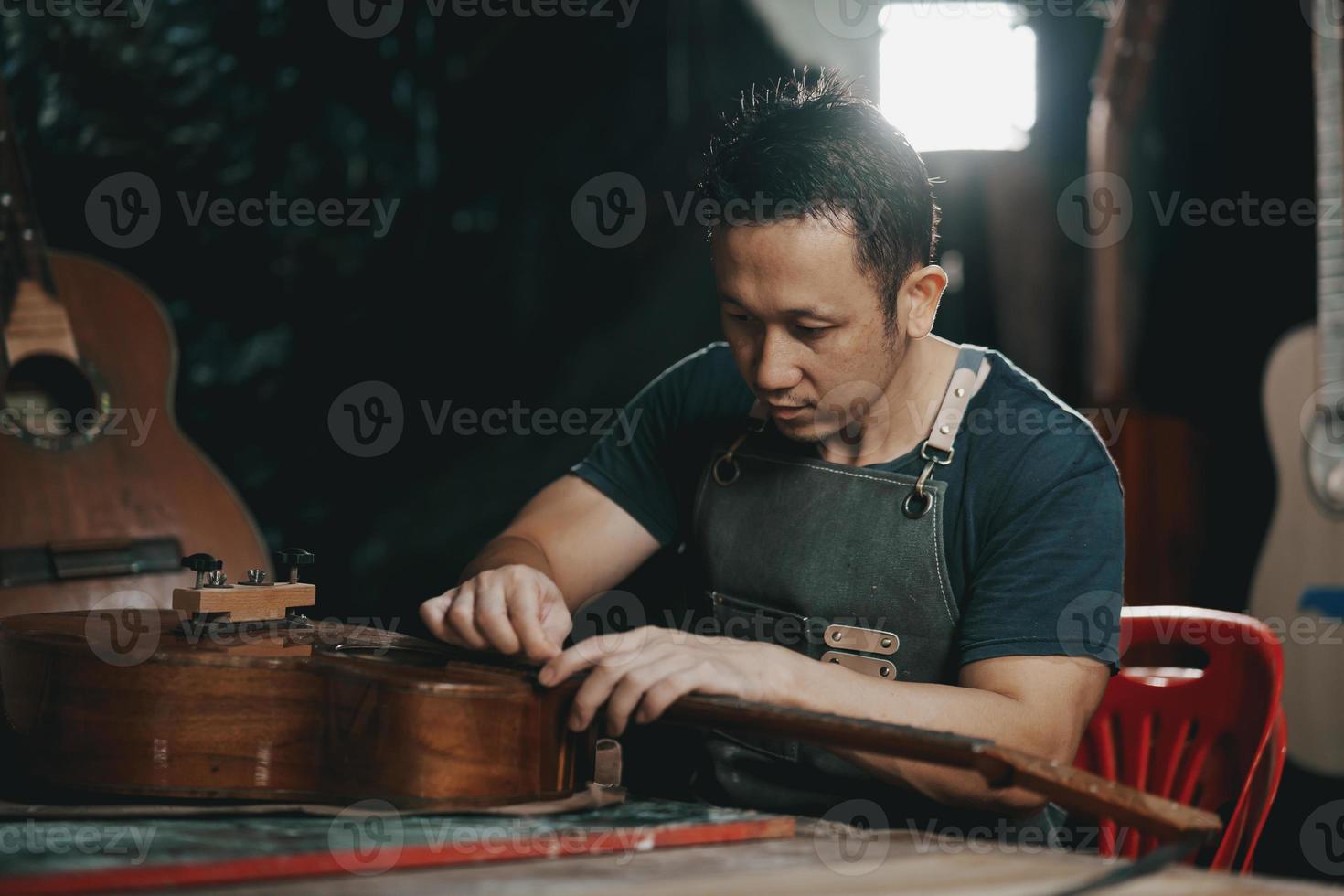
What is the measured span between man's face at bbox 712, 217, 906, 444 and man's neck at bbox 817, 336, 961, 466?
83 mm

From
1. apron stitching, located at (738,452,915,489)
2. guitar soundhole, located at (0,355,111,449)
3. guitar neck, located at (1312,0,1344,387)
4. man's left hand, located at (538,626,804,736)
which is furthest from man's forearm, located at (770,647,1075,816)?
guitar neck, located at (1312,0,1344,387)

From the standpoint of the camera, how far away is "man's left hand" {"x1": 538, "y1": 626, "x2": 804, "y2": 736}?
1482mm

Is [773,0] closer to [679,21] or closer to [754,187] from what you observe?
[679,21]

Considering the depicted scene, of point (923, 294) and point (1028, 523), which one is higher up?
point (923, 294)

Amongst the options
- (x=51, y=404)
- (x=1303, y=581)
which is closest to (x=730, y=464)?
(x=51, y=404)

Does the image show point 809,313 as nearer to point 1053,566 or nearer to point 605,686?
point 1053,566

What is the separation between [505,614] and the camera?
1707mm

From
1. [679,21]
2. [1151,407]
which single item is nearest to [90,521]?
[679,21]

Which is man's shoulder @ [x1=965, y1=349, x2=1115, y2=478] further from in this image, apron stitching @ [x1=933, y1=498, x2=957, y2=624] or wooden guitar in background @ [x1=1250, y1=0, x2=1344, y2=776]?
wooden guitar in background @ [x1=1250, y1=0, x2=1344, y2=776]

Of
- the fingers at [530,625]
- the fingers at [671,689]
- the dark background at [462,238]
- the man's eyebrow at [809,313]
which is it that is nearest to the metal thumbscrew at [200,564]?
the fingers at [530,625]

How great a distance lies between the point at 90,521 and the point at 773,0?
10.4ft

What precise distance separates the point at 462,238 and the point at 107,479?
1617mm

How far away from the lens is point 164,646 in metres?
1.59

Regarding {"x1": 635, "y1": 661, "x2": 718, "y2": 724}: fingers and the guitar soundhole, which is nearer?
{"x1": 635, "y1": 661, "x2": 718, "y2": 724}: fingers
